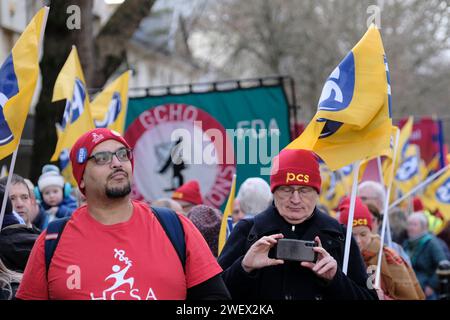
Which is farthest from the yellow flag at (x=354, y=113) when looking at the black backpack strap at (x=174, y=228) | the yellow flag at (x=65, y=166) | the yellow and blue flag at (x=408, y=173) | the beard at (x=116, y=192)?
the yellow and blue flag at (x=408, y=173)

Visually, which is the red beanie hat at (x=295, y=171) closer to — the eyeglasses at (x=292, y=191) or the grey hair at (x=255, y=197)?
the eyeglasses at (x=292, y=191)

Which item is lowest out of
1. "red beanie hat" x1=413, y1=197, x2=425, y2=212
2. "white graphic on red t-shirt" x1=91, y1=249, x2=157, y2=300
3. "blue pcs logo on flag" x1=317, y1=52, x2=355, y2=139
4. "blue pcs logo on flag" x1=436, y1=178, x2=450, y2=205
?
"white graphic on red t-shirt" x1=91, y1=249, x2=157, y2=300

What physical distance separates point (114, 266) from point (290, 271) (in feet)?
3.46

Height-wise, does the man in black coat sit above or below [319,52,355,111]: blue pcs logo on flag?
below

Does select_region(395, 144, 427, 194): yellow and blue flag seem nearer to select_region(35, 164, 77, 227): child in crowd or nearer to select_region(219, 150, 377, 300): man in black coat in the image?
select_region(35, 164, 77, 227): child in crowd

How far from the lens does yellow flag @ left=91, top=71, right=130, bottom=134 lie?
968cm

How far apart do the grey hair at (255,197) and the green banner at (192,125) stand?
3.52 m

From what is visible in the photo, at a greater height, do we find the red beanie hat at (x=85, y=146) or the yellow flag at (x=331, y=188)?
the yellow flag at (x=331, y=188)

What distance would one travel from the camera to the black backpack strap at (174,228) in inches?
163

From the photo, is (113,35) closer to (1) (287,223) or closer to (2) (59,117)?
(2) (59,117)

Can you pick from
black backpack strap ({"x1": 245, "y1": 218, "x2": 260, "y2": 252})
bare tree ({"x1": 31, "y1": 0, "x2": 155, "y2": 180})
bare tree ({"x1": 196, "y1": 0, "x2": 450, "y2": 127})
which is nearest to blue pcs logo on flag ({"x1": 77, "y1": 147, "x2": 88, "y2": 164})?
black backpack strap ({"x1": 245, "y1": 218, "x2": 260, "y2": 252})

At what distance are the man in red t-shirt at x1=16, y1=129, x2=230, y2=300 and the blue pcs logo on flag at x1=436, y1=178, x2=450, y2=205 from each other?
1110 centimetres

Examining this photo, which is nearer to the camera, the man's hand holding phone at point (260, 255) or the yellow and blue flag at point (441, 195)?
the man's hand holding phone at point (260, 255)
